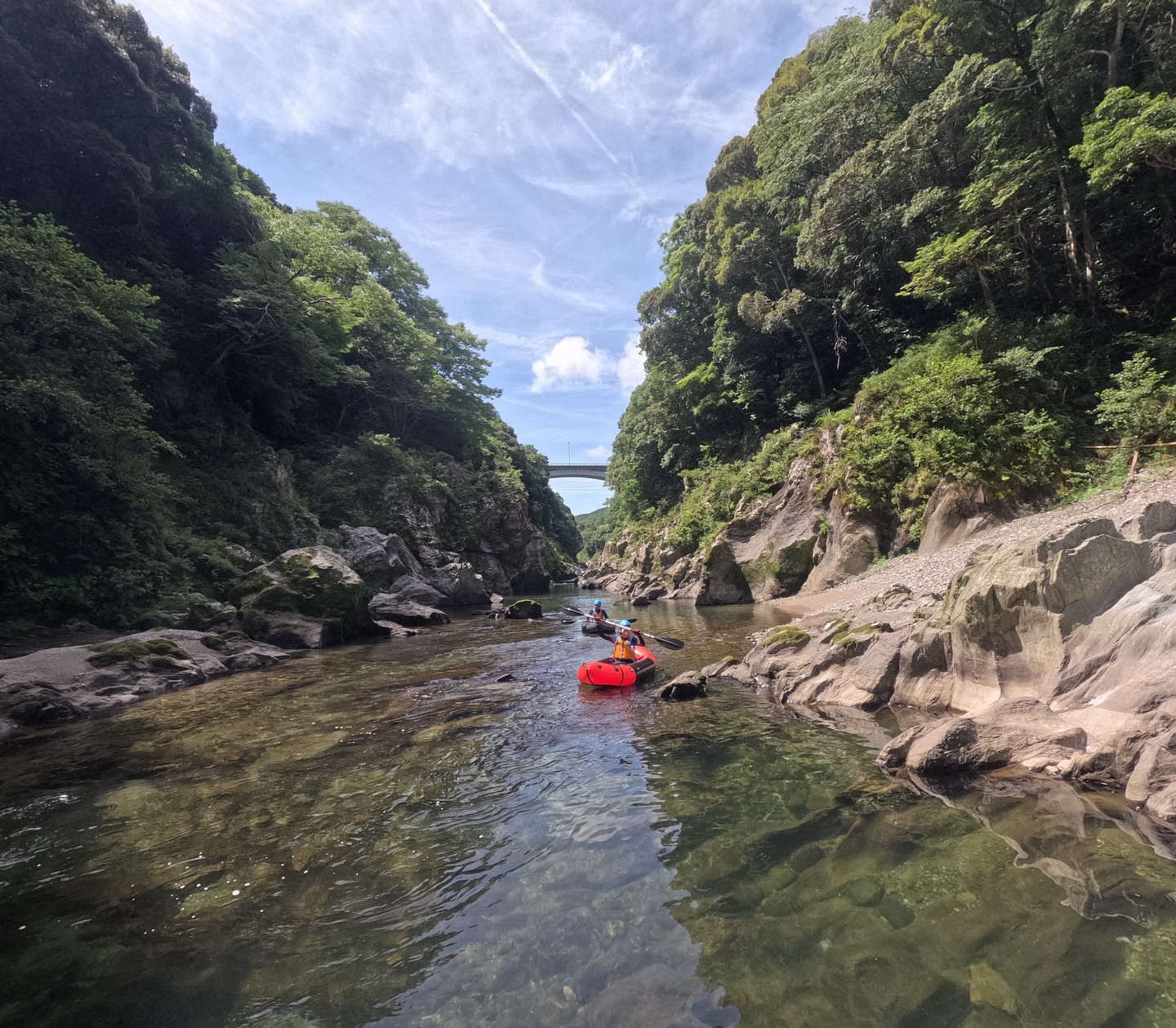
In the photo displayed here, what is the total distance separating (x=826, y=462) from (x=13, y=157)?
3354 centimetres

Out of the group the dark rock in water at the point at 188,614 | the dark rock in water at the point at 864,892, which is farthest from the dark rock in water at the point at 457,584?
the dark rock in water at the point at 864,892

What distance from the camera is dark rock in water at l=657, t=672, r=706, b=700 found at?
9.84m

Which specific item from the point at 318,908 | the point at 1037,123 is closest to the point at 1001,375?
the point at 1037,123

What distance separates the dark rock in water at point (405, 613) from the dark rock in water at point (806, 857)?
19.6 m

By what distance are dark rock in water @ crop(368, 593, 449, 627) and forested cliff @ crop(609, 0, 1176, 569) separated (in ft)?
49.7

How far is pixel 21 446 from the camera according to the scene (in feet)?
43.8

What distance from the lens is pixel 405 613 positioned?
2230cm

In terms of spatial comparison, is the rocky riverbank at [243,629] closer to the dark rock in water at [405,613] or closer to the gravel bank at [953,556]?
the dark rock in water at [405,613]

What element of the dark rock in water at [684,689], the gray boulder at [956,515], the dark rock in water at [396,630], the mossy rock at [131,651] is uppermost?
the gray boulder at [956,515]

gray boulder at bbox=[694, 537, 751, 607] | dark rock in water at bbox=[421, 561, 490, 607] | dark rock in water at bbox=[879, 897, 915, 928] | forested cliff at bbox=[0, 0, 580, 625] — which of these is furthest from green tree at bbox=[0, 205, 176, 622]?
gray boulder at bbox=[694, 537, 751, 607]

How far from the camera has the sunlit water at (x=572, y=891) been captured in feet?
10.3

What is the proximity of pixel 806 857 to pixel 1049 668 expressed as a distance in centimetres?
440

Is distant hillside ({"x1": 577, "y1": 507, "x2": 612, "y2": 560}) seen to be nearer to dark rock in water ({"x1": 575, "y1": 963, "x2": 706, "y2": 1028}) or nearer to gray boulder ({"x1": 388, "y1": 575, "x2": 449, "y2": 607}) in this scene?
gray boulder ({"x1": 388, "y1": 575, "x2": 449, "y2": 607})

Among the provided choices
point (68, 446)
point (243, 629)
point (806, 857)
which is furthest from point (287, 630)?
point (806, 857)
